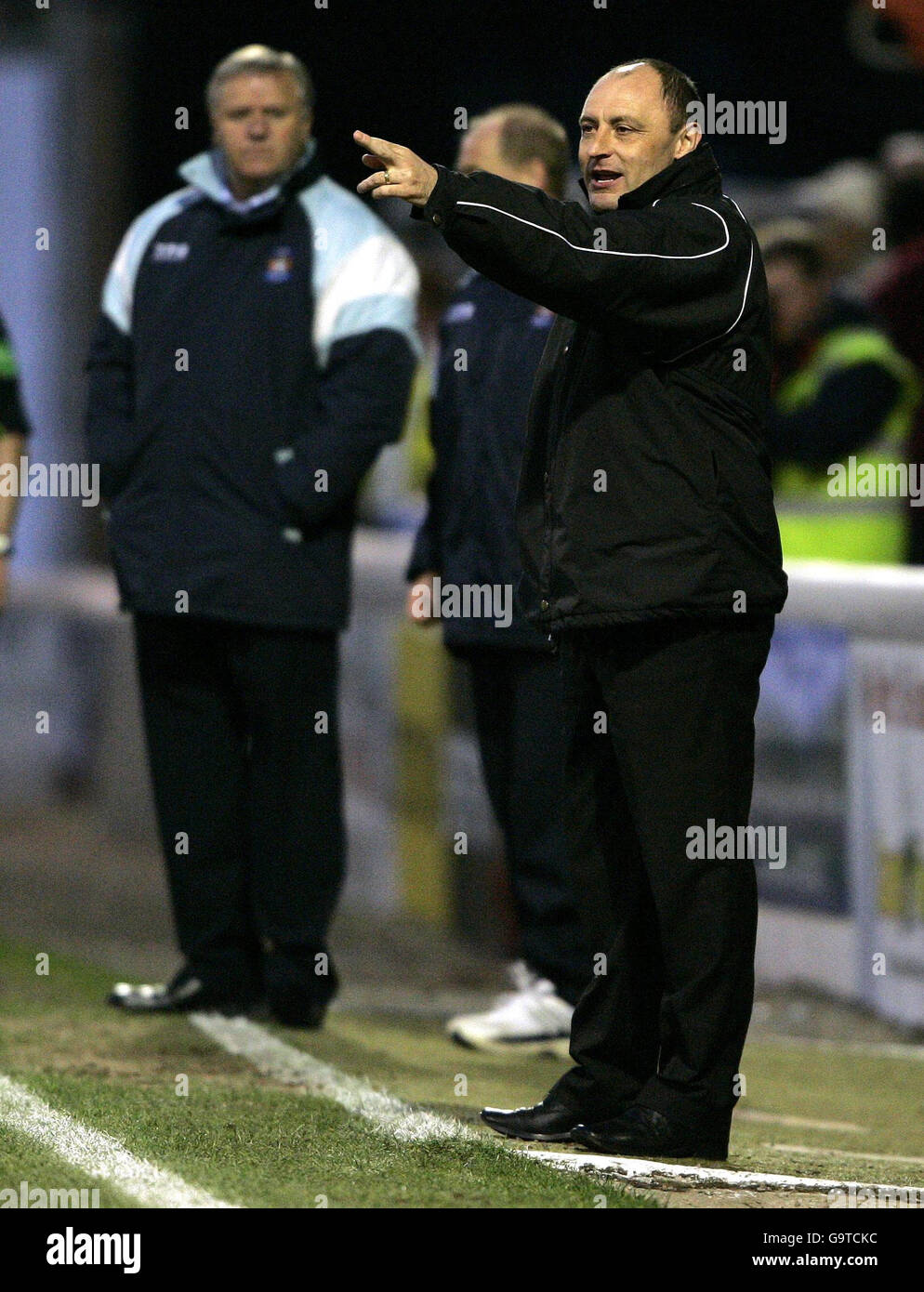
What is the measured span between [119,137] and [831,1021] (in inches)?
323

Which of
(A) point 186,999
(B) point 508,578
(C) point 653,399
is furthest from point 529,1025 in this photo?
(C) point 653,399

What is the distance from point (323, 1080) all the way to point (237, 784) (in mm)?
993

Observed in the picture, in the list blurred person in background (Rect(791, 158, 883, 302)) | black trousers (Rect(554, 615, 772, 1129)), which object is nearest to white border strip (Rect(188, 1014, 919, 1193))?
black trousers (Rect(554, 615, 772, 1129))

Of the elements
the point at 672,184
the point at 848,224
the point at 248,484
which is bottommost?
the point at 248,484

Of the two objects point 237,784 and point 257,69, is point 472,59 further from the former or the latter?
point 237,784

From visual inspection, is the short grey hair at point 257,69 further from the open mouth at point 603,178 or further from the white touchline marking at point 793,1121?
the white touchline marking at point 793,1121

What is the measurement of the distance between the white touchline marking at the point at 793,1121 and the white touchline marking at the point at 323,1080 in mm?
947

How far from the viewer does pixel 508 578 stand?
570 cm

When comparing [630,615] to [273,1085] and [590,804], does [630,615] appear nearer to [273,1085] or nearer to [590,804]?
[590,804]

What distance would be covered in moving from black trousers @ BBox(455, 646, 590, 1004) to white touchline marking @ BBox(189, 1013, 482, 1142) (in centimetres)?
73

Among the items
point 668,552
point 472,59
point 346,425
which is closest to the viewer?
point 668,552

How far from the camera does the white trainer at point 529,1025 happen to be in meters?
5.86

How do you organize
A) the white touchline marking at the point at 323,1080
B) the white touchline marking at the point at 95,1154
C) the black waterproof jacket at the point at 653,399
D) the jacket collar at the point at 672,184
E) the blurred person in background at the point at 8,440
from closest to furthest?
the white touchline marking at the point at 95,1154 → the black waterproof jacket at the point at 653,399 → the jacket collar at the point at 672,184 → the white touchline marking at the point at 323,1080 → the blurred person in background at the point at 8,440

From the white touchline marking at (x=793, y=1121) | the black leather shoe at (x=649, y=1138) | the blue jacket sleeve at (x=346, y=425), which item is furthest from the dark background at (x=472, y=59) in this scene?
the black leather shoe at (x=649, y=1138)
